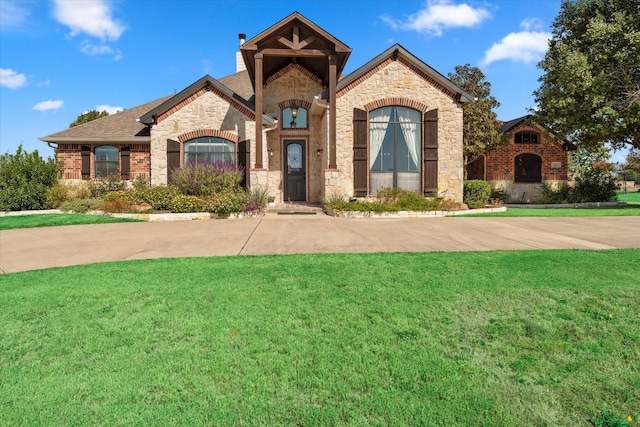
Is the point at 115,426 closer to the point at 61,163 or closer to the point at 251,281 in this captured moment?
the point at 251,281

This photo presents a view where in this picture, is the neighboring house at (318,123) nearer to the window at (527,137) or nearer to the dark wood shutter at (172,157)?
the dark wood shutter at (172,157)

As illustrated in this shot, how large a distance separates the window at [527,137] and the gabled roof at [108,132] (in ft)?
64.4

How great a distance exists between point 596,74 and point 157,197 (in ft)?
62.3

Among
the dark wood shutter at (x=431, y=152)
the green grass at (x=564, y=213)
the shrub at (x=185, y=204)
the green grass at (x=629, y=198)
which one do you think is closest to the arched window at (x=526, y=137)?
the green grass at (x=629, y=198)

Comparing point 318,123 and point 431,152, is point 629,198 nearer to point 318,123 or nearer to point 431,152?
point 431,152

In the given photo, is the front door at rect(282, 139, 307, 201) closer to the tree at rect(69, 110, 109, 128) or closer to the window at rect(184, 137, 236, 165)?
the window at rect(184, 137, 236, 165)

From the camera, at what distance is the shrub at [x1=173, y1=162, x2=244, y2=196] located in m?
13.4

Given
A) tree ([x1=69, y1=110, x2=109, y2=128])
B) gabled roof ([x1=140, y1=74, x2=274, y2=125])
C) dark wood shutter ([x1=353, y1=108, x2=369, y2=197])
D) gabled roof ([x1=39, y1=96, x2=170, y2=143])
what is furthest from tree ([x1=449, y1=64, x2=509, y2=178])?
tree ([x1=69, y1=110, x2=109, y2=128])

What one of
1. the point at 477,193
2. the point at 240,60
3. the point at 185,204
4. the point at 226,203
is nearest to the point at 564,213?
the point at 477,193

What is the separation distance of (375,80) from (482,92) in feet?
35.1

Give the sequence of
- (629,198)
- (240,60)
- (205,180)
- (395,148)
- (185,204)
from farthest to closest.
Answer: (629,198) < (240,60) < (395,148) < (205,180) < (185,204)

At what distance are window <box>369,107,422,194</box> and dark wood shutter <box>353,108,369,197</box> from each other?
27 cm

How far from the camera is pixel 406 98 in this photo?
1463cm

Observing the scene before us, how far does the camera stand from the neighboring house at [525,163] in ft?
73.5
